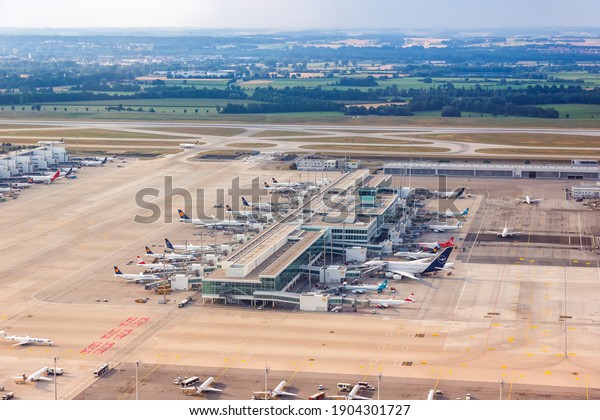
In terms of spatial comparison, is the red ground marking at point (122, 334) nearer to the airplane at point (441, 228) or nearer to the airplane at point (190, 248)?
the airplane at point (190, 248)

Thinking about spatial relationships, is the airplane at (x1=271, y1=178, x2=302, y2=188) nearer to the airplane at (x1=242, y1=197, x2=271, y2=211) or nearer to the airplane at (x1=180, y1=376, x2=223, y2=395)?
the airplane at (x1=242, y1=197, x2=271, y2=211)

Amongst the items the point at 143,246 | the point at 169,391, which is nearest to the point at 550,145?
the point at 143,246

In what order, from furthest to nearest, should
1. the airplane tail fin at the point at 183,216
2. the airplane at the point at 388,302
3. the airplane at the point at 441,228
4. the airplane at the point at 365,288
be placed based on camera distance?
the airplane tail fin at the point at 183,216 → the airplane at the point at 441,228 → the airplane at the point at 365,288 → the airplane at the point at 388,302

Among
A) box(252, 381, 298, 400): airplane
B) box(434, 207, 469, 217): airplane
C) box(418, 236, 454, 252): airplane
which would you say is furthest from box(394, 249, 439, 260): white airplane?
box(252, 381, 298, 400): airplane

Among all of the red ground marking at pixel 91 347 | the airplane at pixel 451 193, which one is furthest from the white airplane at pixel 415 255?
the red ground marking at pixel 91 347

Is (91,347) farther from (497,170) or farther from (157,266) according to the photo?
(497,170)

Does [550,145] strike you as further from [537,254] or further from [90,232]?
[90,232]

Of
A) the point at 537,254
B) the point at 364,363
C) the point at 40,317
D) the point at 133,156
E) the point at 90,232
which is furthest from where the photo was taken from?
the point at 133,156
